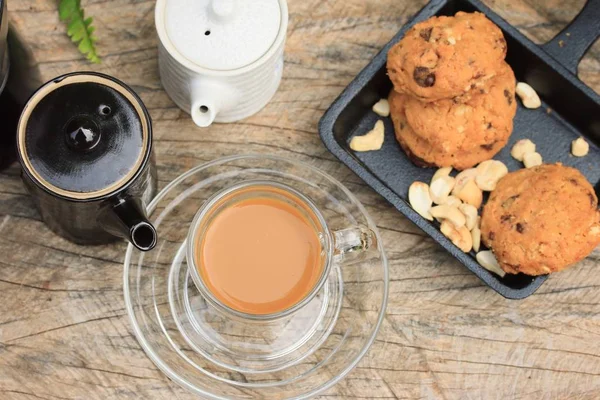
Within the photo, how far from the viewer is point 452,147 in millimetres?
1346

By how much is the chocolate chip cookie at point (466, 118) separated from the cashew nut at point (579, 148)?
17 centimetres

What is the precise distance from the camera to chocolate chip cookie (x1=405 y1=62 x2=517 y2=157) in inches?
52.4

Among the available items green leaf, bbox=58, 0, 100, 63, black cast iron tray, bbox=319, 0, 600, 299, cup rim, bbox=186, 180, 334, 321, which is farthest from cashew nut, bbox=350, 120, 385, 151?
green leaf, bbox=58, 0, 100, 63

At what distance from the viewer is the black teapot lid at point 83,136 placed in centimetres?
108

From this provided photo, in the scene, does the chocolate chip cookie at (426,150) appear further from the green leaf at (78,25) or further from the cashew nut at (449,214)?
the green leaf at (78,25)

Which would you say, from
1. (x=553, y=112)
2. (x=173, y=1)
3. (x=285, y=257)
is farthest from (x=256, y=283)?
(x=553, y=112)

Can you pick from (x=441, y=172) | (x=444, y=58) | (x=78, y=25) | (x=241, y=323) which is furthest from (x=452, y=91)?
(x=78, y=25)

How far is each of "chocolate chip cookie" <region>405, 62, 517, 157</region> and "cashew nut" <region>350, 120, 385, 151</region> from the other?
0.08 meters

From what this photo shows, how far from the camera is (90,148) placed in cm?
108

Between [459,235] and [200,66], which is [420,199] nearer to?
[459,235]

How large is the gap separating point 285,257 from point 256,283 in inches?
2.3

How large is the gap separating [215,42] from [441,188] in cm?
47

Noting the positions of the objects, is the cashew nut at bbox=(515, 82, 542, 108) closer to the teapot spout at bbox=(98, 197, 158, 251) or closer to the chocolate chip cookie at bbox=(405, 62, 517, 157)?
the chocolate chip cookie at bbox=(405, 62, 517, 157)

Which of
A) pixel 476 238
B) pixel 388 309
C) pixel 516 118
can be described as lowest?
pixel 388 309
